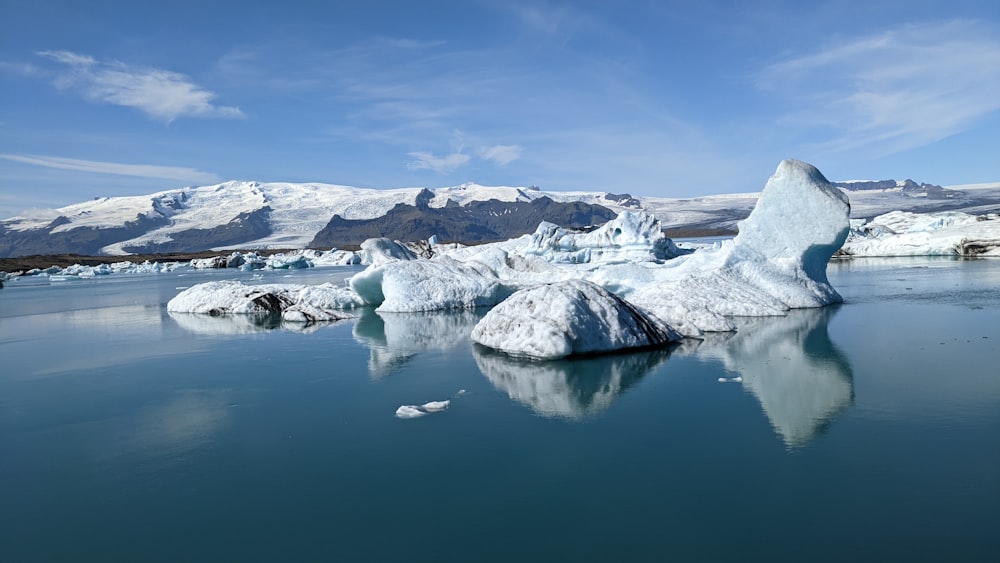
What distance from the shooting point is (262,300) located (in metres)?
14.7

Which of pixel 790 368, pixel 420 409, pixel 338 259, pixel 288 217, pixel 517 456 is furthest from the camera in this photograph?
pixel 288 217

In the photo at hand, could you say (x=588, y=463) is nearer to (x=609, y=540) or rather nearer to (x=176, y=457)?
(x=609, y=540)

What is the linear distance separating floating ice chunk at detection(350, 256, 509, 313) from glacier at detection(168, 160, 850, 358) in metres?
0.02

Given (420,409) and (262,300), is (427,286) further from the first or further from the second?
(420,409)

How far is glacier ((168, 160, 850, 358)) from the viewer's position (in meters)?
8.09

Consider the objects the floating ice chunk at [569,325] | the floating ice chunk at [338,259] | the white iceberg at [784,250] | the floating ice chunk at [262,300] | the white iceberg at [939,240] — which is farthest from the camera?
the floating ice chunk at [338,259]

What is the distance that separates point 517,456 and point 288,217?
A: 431 feet

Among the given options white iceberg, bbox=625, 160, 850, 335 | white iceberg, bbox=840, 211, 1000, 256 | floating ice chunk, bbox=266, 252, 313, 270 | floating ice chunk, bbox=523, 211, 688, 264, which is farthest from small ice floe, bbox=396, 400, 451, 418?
floating ice chunk, bbox=266, 252, 313, 270

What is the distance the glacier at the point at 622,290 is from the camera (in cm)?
809

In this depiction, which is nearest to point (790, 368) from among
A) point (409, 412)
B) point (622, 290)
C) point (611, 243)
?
point (409, 412)

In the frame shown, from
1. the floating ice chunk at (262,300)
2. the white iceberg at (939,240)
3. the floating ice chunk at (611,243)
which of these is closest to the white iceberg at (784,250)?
the floating ice chunk at (262,300)

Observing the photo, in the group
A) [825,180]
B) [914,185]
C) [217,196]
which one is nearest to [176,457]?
[825,180]

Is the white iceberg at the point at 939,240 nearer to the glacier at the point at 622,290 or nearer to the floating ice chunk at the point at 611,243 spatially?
the floating ice chunk at the point at 611,243

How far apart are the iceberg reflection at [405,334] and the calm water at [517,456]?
20 cm
